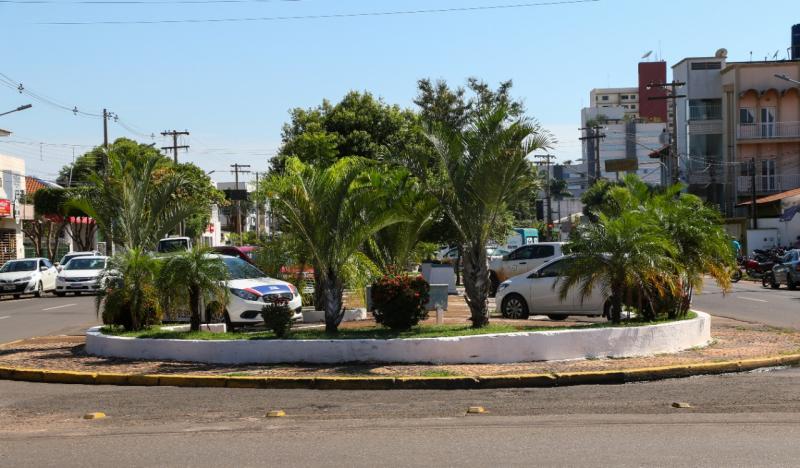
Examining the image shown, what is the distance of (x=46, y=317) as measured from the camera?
25906mm

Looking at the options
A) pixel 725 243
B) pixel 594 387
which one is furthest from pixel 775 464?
pixel 725 243

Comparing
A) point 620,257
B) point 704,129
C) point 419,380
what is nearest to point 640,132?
point 704,129

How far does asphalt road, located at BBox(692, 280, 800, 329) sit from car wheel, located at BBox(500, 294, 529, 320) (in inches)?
154

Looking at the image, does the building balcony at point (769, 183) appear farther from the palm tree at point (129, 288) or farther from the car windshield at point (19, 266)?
the palm tree at point (129, 288)

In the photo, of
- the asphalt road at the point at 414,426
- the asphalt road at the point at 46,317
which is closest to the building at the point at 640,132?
the asphalt road at the point at 46,317

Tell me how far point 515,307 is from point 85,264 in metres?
22.7

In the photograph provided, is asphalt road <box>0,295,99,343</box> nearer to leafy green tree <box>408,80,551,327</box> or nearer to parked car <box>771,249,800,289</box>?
leafy green tree <box>408,80,551,327</box>

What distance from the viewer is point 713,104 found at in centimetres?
6038

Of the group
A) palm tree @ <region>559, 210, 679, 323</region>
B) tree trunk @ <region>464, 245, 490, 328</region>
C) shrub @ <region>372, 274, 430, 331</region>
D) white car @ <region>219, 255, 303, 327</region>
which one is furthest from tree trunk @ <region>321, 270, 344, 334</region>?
palm tree @ <region>559, 210, 679, 323</region>

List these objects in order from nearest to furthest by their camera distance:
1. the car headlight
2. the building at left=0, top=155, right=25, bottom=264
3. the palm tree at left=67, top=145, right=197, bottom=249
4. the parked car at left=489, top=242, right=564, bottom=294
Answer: the palm tree at left=67, top=145, right=197, bottom=249, the car headlight, the parked car at left=489, top=242, right=564, bottom=294, the building at left=0, top=155, right=25, bottom=264

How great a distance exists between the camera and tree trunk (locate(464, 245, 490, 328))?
15359mm

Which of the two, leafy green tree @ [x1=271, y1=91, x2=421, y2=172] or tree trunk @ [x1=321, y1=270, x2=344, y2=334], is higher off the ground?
leafy green tree @ [x1=271, y1=91, x2=421, y2=172]

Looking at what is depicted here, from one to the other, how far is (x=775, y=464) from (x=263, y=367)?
811cm

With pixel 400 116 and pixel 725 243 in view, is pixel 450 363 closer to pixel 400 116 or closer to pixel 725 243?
pixel 725 243
